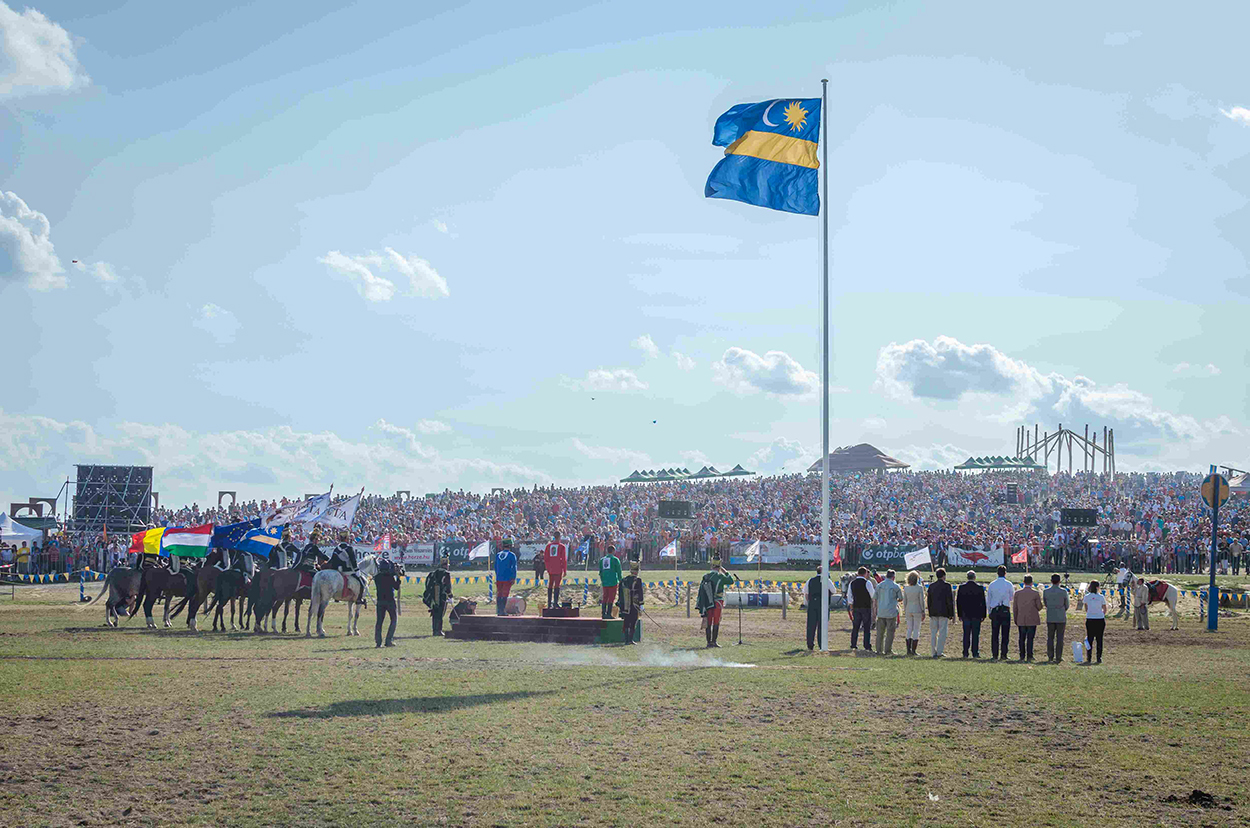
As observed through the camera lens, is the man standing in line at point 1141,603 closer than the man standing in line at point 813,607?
No

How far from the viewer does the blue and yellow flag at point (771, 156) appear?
71.0 feet

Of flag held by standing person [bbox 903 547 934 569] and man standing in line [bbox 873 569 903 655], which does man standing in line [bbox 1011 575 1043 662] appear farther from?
flag held by standing person [bbox 903 547 934 569]

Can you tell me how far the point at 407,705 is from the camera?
561 inches

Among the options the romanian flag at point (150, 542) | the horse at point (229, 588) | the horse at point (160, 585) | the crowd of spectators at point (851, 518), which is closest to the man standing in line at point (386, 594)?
the horse at point (229, 588)

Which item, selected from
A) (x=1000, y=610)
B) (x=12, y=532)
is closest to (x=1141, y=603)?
(x=1000, y=610)

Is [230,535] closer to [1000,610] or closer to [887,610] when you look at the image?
[887,610]

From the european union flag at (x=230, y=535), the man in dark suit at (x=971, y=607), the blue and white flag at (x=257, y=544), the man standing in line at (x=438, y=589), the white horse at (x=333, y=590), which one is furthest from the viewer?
the european union flag at (x=230, y=535)

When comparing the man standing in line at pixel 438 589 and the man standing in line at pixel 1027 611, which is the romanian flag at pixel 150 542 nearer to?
the man standing in line at pixel 438 589

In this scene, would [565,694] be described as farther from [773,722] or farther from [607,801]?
[607,801]

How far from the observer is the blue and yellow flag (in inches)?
852

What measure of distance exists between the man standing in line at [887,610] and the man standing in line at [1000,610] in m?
1.81

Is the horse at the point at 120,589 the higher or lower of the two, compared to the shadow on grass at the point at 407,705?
higher

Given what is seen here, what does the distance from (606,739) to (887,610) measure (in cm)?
1148

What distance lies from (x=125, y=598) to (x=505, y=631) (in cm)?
997
